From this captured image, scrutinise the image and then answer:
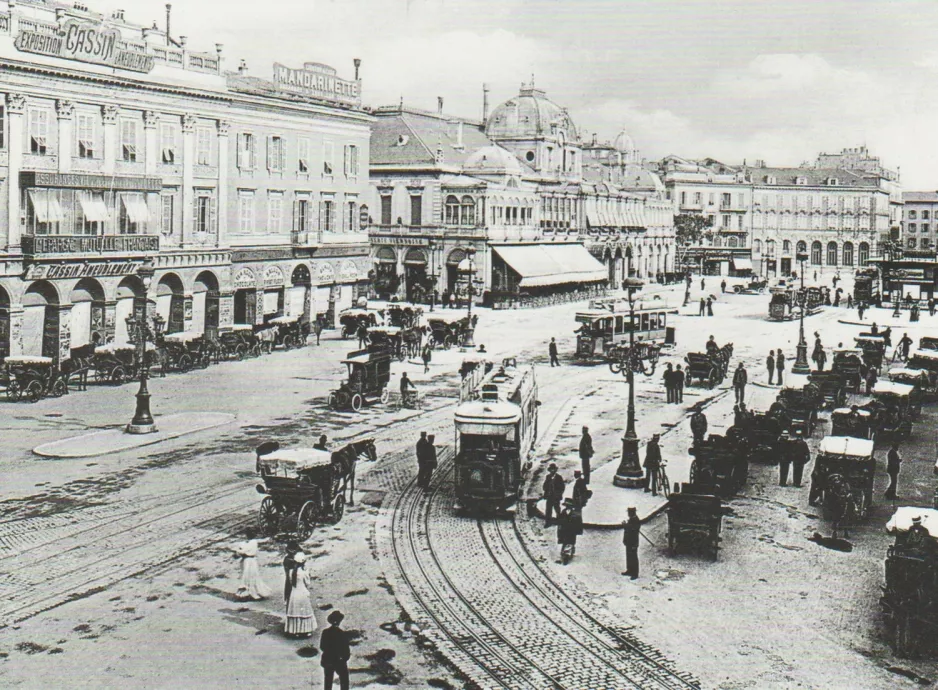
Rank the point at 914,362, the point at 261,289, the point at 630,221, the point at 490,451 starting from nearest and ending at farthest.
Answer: the point at 490,451 < the point at 914,362 < the point at 261,289 < the point at 630,221

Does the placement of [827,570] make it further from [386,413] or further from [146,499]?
[386,413]

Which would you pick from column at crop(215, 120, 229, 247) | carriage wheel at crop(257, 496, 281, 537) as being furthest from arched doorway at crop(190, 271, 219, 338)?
carriage wheel at crop(257, 496, 281, 537)

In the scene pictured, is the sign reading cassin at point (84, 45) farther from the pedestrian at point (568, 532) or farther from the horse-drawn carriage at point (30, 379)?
the pedestrian at point (568, 532)

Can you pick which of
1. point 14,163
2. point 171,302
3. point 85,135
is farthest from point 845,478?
point 171,302

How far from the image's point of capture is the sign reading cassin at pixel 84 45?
38156 mm

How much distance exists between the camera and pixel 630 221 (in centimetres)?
9994

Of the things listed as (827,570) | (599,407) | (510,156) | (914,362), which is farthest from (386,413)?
(510,156)

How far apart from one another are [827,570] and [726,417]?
15208 millimetres

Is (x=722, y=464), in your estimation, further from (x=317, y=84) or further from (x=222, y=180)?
(x=317, y=84)

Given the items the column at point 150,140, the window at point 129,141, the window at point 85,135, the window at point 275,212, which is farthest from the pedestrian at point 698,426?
the window at point 275,212

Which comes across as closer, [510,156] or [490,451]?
[490,451]

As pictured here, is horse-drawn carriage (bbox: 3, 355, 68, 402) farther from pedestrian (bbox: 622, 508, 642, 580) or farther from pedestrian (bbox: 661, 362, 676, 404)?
pedestrian (bbox: 622, 508, 642, 580)

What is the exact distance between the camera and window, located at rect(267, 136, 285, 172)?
173ft

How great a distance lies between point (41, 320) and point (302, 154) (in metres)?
19.6
